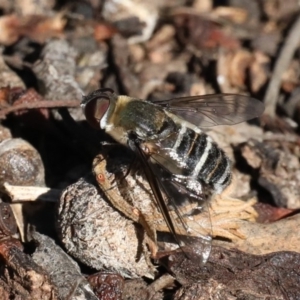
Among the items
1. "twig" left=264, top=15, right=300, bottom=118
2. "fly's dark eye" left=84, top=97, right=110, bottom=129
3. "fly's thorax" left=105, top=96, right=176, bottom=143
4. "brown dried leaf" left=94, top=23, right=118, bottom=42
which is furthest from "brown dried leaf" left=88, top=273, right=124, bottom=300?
"brown dried leaf" left=94, top=23, right=118, bottom=42

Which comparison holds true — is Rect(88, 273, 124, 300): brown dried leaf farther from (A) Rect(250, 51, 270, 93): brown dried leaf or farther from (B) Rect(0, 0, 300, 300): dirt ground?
(A) Rect(250, 51, 270, 93): brown dried leaf

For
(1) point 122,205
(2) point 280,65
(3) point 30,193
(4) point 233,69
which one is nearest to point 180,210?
(1) point 122,205

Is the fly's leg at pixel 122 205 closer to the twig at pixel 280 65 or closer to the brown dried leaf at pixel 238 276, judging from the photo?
the brown dried leaf at pixel 238 276

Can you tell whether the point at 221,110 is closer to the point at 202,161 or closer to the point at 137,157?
the point at 202,161

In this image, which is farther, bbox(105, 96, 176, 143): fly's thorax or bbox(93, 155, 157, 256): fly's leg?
bbox(105, 96, 176, 143): fly's thorax

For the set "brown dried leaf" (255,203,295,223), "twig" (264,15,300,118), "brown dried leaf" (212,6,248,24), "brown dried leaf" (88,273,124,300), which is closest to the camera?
"brown dried leaf" (88,273,124,300)

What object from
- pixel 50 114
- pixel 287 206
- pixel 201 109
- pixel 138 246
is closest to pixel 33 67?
pixel 50 114
